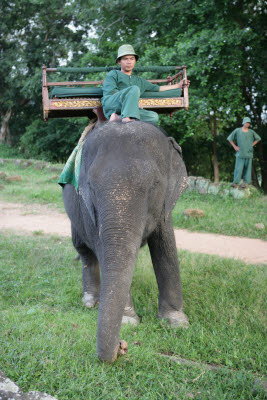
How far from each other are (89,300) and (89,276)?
31 centimetres

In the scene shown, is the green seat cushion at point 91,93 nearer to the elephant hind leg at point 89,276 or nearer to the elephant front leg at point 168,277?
the elephant front leg at point 168,277

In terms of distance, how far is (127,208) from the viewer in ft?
8.64

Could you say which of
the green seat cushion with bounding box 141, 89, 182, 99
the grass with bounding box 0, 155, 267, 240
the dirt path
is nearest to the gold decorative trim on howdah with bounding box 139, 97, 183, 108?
the green seat cushion with bounding box 141, 89, 182, 99

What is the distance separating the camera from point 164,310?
12.4 feet

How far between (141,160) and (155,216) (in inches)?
19.9

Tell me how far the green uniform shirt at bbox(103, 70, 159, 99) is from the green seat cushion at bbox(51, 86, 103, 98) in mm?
293

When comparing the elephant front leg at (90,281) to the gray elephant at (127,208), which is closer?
the gray elephant at (127,208)

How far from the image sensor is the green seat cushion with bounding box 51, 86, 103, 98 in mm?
4129

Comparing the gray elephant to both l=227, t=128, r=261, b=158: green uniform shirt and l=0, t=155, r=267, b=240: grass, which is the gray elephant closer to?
l=0, t=155, r=267, b=240: grass

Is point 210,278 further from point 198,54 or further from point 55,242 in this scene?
point 198,54

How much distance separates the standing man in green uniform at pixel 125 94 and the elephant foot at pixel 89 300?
1995mm

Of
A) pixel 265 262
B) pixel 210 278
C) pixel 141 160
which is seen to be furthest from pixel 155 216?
pixel 265 262

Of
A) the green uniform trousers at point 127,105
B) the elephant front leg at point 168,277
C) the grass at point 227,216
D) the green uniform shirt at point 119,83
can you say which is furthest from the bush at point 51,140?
the elephant front leg at point 168,277

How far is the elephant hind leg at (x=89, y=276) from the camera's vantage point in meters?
4.34
